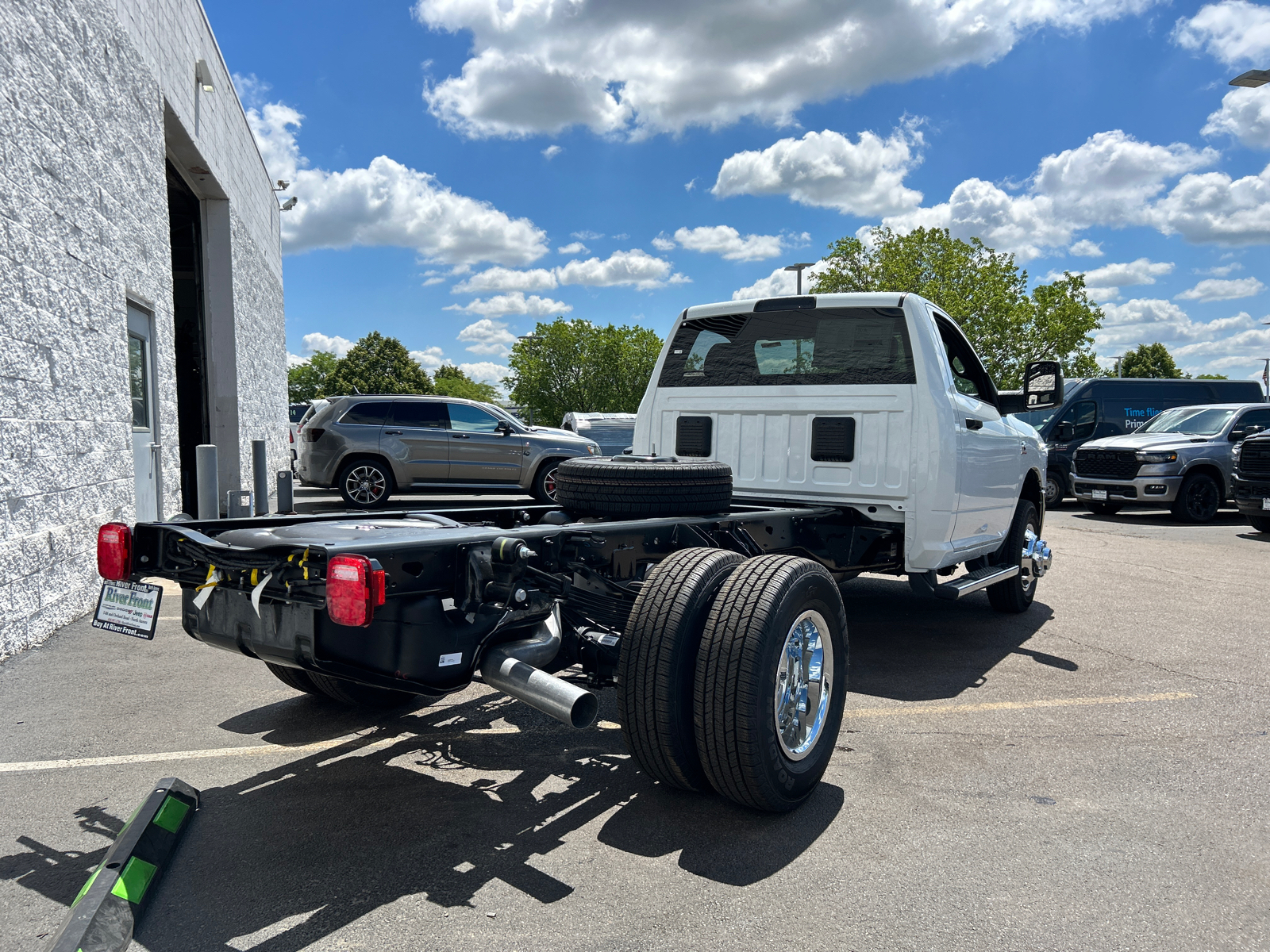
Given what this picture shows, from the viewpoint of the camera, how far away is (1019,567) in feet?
21.3

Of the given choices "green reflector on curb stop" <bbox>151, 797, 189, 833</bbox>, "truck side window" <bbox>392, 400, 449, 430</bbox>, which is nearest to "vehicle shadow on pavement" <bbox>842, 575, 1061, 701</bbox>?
"green reflector on curb stop" <bbox>151, 797, 189, 833</bbox>

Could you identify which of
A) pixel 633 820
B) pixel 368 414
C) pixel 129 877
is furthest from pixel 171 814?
pixel 368 414

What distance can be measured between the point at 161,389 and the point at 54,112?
300 centimetres

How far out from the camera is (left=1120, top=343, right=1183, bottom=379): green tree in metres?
86.9

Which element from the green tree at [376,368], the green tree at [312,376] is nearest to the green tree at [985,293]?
the green tree at [376,368]

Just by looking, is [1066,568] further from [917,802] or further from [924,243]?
[924,243]

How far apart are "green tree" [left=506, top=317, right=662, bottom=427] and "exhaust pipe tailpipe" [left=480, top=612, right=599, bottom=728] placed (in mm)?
56292

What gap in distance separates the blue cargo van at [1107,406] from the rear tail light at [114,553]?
655 inches

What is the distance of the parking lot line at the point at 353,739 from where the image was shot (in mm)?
3700

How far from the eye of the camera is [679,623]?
309cm

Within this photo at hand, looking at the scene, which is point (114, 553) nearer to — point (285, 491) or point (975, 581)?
point (285, 491)

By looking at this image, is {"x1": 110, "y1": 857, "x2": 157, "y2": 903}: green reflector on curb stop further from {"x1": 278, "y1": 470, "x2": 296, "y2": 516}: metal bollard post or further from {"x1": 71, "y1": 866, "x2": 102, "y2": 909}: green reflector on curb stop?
{"x1": 278, "y1": 470, "x2": 296, "y2": 516}: metal bollard post

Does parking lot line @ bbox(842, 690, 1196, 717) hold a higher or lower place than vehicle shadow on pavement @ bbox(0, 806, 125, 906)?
lower

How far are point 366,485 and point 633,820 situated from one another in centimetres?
1130
